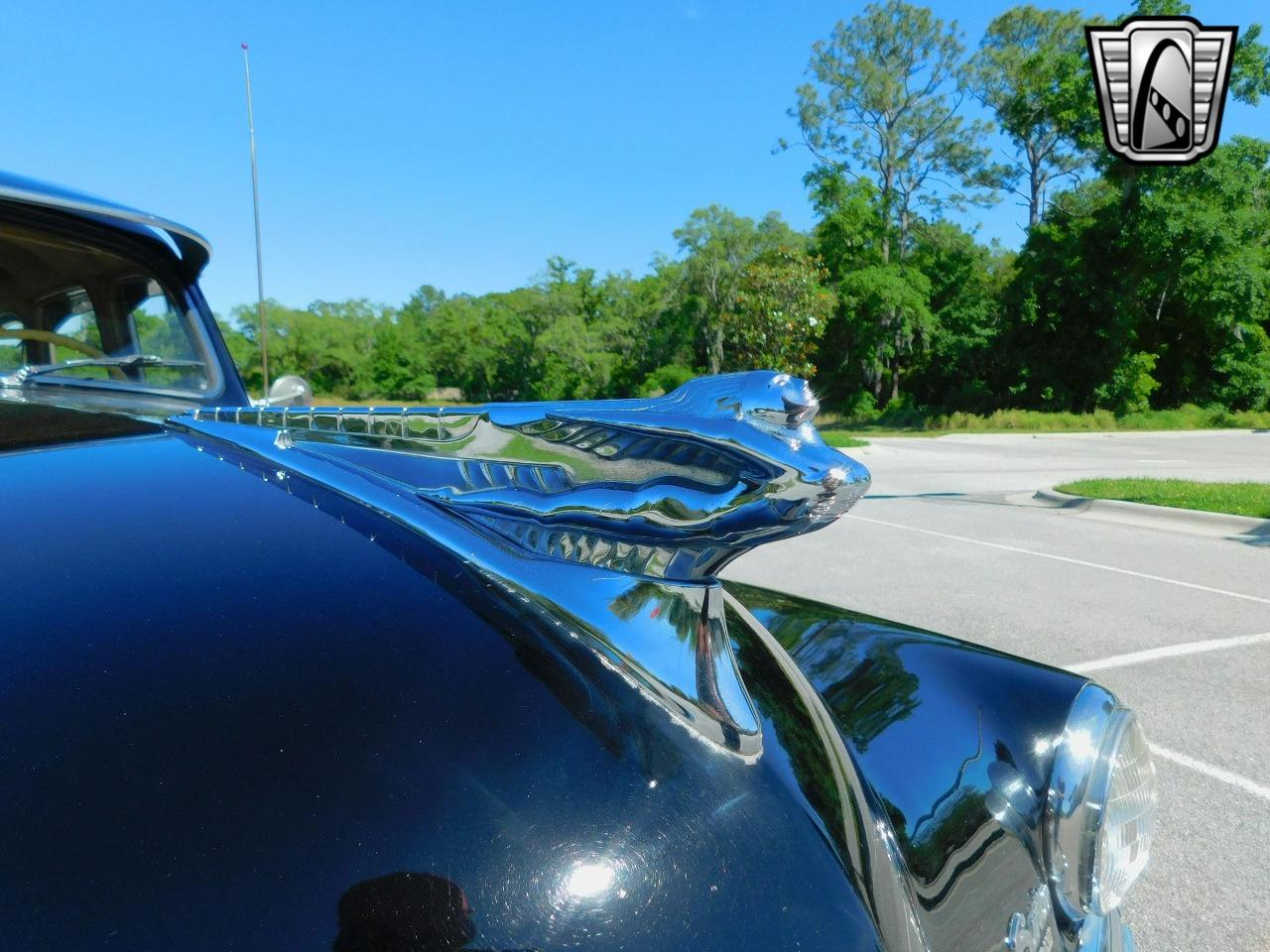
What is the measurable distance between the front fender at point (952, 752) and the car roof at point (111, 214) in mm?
2116

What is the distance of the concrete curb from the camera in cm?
849

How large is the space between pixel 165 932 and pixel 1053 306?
3952 centimetres

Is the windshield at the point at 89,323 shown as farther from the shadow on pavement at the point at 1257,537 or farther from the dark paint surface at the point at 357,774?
the shadow on pavement at the point at 1257,537

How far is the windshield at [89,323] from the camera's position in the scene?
89.4 inches

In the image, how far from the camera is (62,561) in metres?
0.96

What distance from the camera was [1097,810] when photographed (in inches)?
48.2

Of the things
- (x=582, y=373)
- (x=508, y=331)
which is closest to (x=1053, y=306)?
(x=582, y=373)

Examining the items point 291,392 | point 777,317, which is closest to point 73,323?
point 291,392

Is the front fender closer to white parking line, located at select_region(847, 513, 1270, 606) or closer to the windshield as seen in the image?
the windshield

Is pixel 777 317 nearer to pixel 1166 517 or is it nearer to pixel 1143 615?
pixel 1166 517

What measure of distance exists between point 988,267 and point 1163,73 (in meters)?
34.5

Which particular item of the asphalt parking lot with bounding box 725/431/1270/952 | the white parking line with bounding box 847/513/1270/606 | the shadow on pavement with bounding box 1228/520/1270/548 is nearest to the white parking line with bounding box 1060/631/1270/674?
the asphalt parking lot with bounding box 725/431/1270/952

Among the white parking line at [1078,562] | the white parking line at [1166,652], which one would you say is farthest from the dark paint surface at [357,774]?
the white parking line at [1078,562]

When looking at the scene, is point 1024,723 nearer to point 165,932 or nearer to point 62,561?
point 165,932
